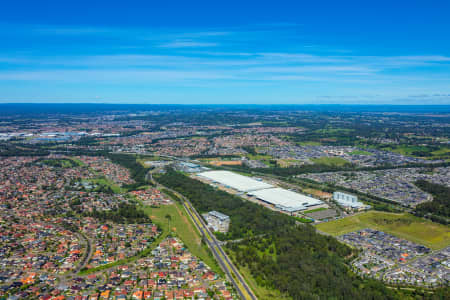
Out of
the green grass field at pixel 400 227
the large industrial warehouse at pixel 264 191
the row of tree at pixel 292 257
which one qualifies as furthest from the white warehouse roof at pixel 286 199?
the green grass field at pixel 400 227

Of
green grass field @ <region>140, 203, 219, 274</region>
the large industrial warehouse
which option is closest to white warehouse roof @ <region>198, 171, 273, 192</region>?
the large industrial warehouse

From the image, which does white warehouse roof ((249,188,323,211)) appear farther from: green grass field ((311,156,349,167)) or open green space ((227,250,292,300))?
green grass field ((311,156,349,167))

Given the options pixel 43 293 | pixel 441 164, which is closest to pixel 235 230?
pixel 43 293

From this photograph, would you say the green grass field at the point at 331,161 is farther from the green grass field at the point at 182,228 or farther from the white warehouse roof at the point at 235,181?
the green grass field at the point at 182,228

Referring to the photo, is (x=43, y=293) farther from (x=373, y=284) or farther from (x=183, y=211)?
(x=373, y=284)

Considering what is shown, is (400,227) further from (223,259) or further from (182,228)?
(182,228)

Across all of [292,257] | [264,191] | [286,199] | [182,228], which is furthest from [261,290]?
[264,191]
